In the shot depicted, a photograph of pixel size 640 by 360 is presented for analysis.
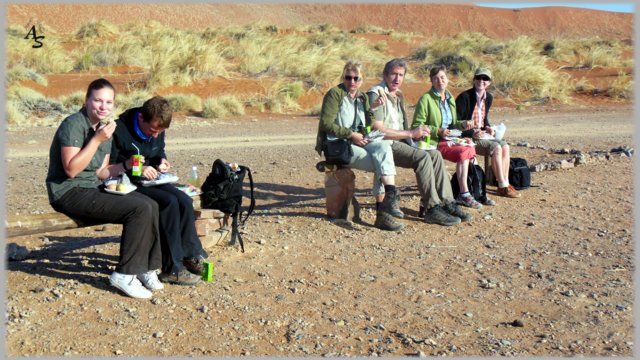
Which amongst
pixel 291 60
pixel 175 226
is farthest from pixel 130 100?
pixel 175 226

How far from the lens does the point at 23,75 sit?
850 inches

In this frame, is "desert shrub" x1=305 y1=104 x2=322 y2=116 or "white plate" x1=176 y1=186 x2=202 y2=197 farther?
"desert shrub" x1=305 y1=104 x2=322 y2=116

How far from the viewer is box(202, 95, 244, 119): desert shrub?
58.6 feet

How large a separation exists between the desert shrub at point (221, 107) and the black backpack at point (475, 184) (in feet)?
35.0

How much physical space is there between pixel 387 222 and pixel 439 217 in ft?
1.79

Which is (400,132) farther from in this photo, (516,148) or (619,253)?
(516,148)

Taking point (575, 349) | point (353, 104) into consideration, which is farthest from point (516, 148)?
point (575, 349)

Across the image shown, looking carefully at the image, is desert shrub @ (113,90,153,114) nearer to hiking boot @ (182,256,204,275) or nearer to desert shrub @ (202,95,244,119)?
desert shrub @ (202,95,244,119)

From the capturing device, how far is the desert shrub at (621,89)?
21438mm

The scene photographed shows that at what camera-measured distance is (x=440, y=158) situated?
738 centimetres

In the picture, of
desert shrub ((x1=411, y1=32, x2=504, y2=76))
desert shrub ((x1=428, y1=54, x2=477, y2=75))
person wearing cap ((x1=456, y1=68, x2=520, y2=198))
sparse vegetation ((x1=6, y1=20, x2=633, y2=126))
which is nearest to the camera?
person wearing cap ((x1=456, y1=68, x2=520, y2=198))

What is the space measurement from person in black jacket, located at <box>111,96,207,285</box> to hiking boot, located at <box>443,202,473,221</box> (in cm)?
277

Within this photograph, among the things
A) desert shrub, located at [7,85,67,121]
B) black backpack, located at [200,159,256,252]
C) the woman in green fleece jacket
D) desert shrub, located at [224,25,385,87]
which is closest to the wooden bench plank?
black backpack, located at [200,159,256,252]

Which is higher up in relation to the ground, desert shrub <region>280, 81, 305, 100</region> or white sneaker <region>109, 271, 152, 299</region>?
desert shrub <region>280, 81, 305, 100</region>
